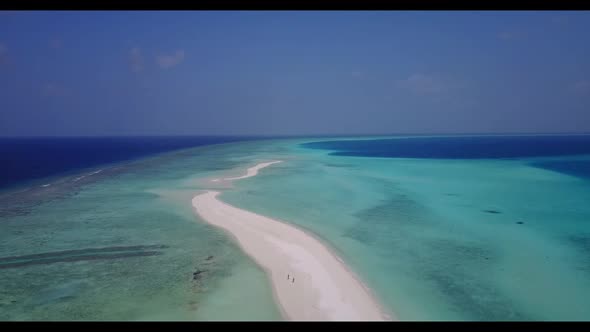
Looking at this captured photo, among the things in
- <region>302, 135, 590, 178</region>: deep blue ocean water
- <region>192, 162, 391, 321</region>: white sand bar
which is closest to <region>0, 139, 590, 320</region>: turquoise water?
<region>192, 162, 391, 321</region>: white sand bar

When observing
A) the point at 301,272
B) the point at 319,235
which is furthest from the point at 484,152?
the point at 301,272

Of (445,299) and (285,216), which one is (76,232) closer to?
(285,216)

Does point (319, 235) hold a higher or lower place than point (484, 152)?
higher

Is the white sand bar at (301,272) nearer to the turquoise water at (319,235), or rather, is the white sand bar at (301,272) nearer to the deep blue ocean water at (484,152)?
the turquoise water at (319,235)

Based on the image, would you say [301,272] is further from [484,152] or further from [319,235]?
[484,152]
